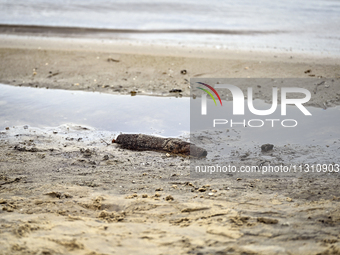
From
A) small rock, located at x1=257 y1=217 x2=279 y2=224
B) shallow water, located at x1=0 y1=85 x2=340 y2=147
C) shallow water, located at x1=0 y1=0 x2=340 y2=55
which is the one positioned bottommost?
small rock, located at x1=257 y1=217 x2=279 y2=224

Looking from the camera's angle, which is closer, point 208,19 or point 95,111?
point 95,111

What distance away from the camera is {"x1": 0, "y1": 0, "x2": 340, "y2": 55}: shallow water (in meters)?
11.6

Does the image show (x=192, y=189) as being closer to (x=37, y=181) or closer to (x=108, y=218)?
(x=108, y=218)

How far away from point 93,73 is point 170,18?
8516 mm

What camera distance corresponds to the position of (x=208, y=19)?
51.3ft

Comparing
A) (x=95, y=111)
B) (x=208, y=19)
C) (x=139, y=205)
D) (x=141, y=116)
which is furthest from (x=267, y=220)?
(x=208, y=19)

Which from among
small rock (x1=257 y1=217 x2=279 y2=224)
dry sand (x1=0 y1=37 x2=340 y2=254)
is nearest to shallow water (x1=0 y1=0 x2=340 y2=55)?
dry sand (x1=0 y1=37 x2=340 y2=254)

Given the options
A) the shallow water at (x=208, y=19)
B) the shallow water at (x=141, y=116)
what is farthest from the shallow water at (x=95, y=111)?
the shallow water at (x=208, y=19)

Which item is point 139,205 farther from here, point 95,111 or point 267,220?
point 95,111

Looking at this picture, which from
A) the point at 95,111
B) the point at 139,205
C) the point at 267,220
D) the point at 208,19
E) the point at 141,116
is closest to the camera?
the point at 267,220

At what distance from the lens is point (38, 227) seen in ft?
9.27

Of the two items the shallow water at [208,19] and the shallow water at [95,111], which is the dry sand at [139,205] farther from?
the shallow water at [208,19]

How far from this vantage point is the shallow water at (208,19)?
458 inches

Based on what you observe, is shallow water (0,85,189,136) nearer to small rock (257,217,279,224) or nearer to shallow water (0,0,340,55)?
small rock (257,217,279,224)
